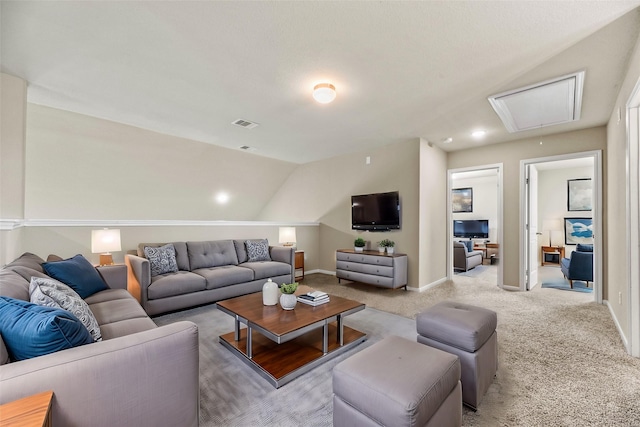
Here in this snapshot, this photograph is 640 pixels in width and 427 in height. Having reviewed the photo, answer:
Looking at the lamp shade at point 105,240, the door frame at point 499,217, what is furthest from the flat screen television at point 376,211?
the lamp shade at point 105,240

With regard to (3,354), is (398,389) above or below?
below

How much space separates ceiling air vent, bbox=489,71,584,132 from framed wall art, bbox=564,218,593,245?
14.4 ft

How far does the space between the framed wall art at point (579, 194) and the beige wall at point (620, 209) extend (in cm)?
398

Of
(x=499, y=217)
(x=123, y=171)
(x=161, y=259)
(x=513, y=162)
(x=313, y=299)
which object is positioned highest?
(x=513, y=162)

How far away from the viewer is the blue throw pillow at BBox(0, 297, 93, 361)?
3.58ft

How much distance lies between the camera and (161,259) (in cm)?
362

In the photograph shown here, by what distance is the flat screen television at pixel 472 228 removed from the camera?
798cm

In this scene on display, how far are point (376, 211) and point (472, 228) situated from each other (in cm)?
477

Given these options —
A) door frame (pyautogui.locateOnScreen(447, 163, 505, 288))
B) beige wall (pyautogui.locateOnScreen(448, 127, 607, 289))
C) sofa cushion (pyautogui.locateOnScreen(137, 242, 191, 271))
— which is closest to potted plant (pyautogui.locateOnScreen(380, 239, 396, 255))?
door frame (pyautogui.locateOnScreen(447, 163, 505, 288))

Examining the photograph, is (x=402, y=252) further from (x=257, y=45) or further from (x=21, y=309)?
(x=21, y=309)

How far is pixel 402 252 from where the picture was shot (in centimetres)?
471

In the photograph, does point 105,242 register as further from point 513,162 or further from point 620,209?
point 513,162

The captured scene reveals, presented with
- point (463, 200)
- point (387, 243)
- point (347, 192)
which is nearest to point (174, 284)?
point (387, 243)

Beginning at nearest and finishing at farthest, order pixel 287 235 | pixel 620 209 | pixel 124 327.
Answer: pixel 124 327 < pixel 620 209 < pixel 287 235
